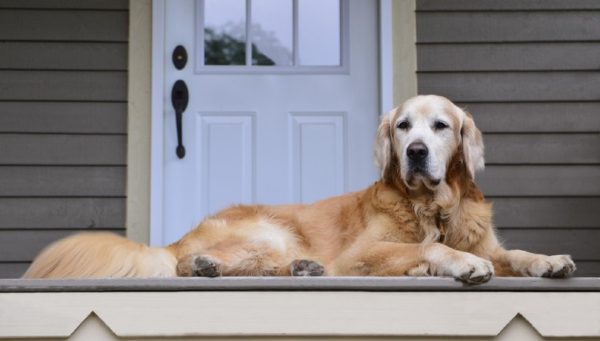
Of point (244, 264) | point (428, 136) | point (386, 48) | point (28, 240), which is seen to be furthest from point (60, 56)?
point (428, 136)

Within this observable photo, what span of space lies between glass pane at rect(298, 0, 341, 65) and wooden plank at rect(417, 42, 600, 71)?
0.47 metres

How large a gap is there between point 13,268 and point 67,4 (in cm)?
139

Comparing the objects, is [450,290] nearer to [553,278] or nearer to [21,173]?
[553,278]

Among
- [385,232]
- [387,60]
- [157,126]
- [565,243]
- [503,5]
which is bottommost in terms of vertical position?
[565,243]

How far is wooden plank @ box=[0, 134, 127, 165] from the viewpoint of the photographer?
172 inches

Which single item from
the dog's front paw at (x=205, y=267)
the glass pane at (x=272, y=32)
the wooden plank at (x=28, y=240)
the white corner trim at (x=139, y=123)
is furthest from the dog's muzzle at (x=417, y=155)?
the wooden plank at (x=28, y=240)

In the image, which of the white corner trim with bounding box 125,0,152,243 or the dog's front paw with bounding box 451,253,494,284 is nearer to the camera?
the dog's front paw with bounding box 451,253,494,284

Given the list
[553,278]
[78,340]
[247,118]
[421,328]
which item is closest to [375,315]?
[421,328]

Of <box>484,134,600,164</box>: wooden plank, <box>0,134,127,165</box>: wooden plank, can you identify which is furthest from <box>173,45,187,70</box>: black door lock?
<box>484,134,600,164</box>: wooden plank

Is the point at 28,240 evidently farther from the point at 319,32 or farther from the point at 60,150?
the point at 319,32

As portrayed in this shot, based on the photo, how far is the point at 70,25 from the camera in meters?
4.45

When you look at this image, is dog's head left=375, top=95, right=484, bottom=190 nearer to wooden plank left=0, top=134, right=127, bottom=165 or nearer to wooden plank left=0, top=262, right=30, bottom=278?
wooden plank left=0, top=134, right=127, bottom=165

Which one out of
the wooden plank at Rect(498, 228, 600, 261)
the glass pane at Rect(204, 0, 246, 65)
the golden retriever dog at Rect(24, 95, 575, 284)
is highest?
the glass pane at Rect(204, 0, 246, 65)

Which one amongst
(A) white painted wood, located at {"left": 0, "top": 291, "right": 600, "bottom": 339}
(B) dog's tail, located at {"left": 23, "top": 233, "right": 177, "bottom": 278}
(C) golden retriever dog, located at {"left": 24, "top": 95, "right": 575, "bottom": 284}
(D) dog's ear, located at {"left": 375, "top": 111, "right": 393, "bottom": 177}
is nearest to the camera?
(A) white painted wood, located at {"left": 0, "top": 291, "right": 600, "bottom": 339}
